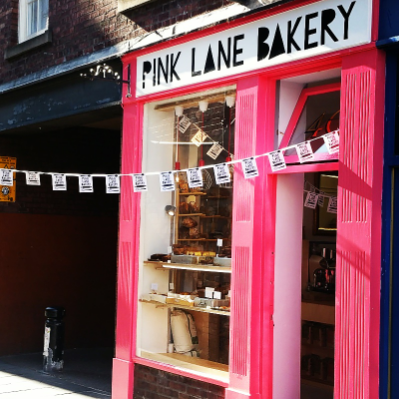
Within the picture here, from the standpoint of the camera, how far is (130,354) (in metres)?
8.38

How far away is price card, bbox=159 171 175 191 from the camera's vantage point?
26.2 ft

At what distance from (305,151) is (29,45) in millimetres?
5616

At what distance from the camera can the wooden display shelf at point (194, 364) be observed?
734 cm

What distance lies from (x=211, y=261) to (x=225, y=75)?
77.7 inches

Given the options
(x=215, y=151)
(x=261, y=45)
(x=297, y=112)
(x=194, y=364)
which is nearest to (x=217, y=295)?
(x=194, y=364)

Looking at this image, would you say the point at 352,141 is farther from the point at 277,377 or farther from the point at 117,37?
the point at 117,37

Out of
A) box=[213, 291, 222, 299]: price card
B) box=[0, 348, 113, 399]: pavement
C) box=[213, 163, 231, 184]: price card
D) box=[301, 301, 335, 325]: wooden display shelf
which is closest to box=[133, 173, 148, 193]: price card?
box=[213, 163, 231, 184]: price card

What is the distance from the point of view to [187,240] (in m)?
8.24

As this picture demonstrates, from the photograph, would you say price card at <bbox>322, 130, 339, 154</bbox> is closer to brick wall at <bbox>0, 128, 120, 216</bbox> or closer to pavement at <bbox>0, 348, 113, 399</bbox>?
pavement at <bbox>0, 348, 113, 399</bbox>

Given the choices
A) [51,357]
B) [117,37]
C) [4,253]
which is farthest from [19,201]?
[117,37]

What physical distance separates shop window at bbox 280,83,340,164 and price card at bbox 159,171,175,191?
1572 millimetres

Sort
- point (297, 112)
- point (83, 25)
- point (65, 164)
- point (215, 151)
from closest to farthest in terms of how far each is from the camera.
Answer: point (297, 112) → point (215, 151) → point (83, 25) → point (65, 164)

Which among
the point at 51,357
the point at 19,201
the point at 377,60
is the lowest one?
the point at 51,357

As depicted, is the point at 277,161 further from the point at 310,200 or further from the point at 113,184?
the point at 113,184
